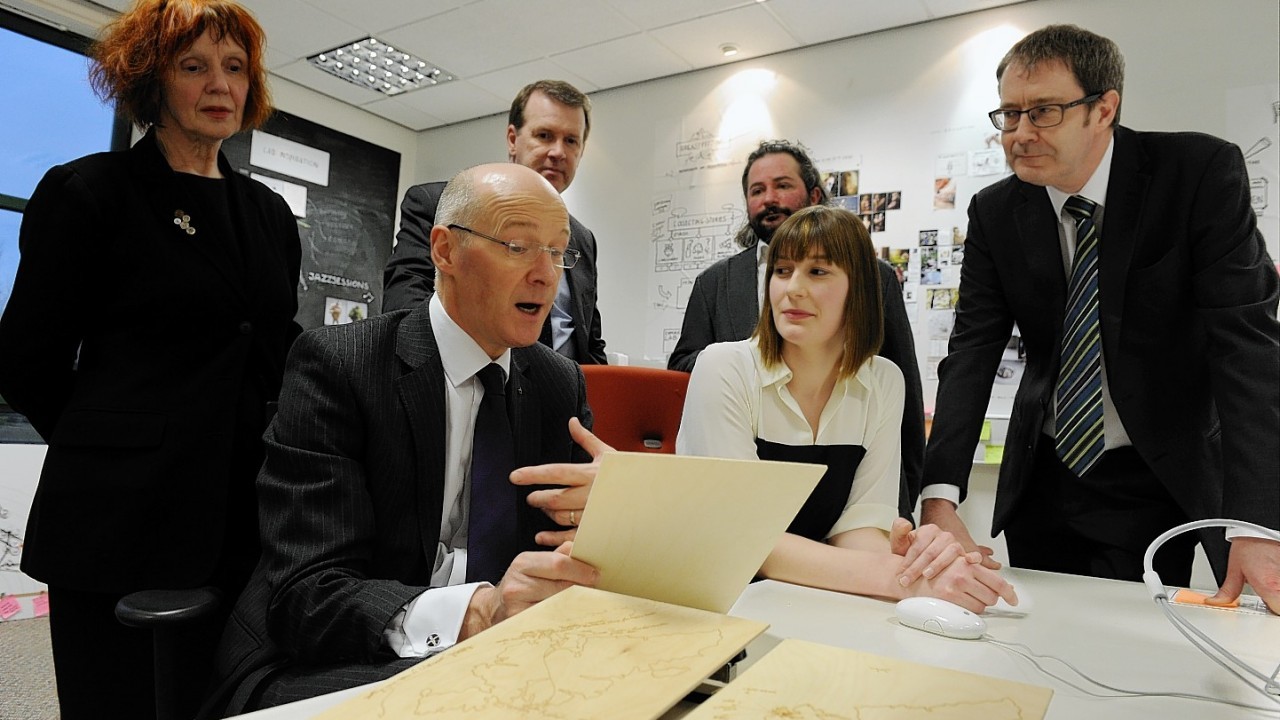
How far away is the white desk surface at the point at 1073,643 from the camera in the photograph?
761 mm

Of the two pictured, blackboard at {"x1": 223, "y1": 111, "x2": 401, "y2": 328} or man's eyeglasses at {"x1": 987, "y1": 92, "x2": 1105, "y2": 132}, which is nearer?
man's eyeglasses at {"x1": 987, "y1": 92, "x2": 1105, "y2": 132}

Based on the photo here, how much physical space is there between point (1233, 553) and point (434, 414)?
1.23 m

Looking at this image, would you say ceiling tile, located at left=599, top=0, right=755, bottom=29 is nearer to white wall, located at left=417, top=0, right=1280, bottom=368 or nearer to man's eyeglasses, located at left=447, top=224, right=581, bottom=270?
white wall, located at left=417, top=0, right=1280, bottom=368

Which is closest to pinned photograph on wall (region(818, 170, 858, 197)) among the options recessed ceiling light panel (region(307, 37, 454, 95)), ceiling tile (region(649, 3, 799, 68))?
ceiling tile (region(649, 3, 799, 68))

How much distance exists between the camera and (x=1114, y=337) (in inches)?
→ 60.1

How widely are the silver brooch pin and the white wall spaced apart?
328 centimetres

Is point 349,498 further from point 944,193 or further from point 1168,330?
point 944,193

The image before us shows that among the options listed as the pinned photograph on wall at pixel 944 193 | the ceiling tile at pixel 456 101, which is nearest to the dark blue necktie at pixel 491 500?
the pinned photograph on wall at pixel 944 193

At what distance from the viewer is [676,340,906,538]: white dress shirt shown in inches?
62.7

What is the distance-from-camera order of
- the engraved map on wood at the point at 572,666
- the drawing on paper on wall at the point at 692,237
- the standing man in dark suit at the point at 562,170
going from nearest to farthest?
the engraved map on wood at the point at 572,666 → the standing man in dark suit at the point at 562,170 → the drawing on paper on wall at the point at 692,237

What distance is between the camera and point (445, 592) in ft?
3.31

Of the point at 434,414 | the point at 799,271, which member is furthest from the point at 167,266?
the point at 799,271

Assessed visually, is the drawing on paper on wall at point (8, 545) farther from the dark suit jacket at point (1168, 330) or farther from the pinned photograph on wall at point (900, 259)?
the pinned photograph on wall at point (900, 259)

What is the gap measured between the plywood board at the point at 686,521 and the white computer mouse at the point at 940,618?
0.29 meters
